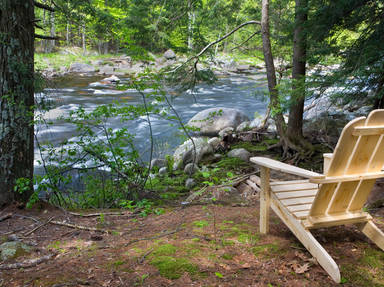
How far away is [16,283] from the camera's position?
2.01 m

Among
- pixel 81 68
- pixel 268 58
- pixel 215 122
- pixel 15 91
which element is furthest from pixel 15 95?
pixel 81 68

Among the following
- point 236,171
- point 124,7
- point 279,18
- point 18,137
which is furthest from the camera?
point 279,18

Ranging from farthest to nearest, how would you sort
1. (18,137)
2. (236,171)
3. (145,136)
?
(145,136) → (236,171) → (18,137)

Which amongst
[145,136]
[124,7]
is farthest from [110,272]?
[145,136]

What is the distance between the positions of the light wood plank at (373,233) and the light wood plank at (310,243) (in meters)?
0.58

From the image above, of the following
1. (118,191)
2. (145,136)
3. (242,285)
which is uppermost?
(242,285)

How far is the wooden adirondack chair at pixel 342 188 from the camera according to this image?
82.9 inches

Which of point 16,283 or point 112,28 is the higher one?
point 112,28

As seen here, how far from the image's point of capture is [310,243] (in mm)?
2221

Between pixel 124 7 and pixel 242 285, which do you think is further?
pixel 124 7

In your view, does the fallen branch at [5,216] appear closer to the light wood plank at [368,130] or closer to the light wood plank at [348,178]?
the light wood plank at [348,178]

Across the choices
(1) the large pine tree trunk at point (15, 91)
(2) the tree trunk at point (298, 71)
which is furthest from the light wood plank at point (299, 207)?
(1) the large pine tree trunk at point (15, 91)

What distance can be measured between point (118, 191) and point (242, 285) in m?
3.34

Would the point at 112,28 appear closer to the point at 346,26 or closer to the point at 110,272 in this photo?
the point at 346,26
